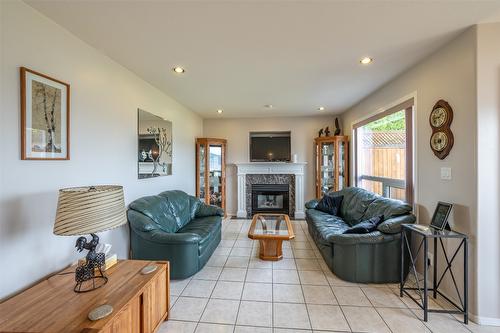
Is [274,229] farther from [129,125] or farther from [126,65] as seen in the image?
[126,65]

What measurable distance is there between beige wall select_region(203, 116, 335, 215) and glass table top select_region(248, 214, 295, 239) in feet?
6.45

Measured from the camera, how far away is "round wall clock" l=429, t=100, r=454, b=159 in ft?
7.23

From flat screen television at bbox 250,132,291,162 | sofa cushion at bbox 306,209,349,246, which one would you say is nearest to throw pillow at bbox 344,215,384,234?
sofa cushion at bbox 306,209,349,246

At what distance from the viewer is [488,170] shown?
193 centimetres

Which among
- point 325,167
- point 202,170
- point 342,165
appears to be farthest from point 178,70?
point 342,165

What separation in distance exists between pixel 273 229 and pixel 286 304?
1342 millimetres

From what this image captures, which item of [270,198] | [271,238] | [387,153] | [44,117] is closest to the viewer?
[44,117]

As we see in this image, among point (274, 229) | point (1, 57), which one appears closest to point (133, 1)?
point (1, 57)

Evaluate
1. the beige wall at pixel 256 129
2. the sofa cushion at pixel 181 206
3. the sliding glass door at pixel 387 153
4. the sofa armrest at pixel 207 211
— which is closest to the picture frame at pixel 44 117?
the sofa cushion at pixel 181 206

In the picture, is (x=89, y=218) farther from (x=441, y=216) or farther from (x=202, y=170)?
(x=202, y=170)

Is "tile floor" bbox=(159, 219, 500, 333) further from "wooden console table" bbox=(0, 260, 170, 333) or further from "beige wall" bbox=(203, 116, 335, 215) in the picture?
"beige wall" bbox=(203, 116, 335, 215)

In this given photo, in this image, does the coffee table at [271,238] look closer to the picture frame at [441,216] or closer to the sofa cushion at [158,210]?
the sofa cushion at [158,210]

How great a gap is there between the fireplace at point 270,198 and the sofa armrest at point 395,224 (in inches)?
127

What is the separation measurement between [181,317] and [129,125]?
233 centimetres
